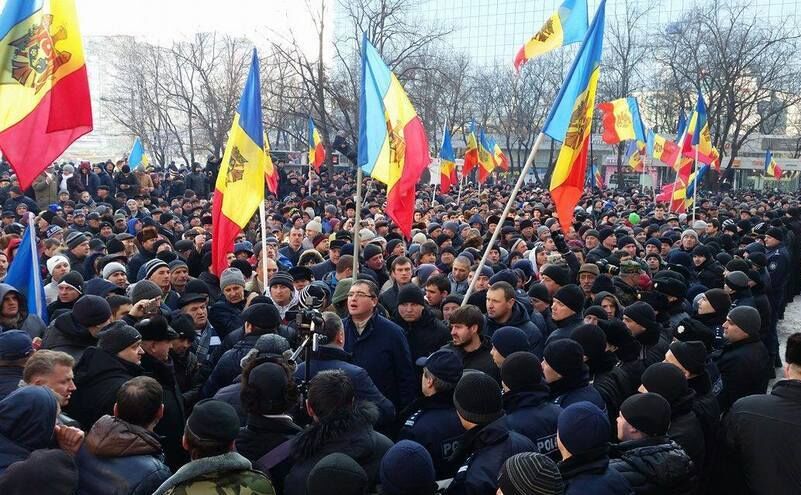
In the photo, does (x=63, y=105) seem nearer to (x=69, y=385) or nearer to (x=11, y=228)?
(x=69, y=385)

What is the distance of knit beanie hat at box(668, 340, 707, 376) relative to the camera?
4828 millimetres

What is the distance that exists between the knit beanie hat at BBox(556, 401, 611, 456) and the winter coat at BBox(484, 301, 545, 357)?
9.06ft

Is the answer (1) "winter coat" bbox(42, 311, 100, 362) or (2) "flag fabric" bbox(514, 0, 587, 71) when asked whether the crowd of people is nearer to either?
(1) "winter coat" bbox(42, 311, 100, 362)

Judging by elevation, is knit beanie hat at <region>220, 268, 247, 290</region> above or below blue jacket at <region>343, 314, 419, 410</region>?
above

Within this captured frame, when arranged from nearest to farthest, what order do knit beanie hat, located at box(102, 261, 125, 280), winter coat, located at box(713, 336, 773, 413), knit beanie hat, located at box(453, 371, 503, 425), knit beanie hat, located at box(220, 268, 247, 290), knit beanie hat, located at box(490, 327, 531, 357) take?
knit beanie hat, located at box(453, 371, 503, 425)
knit beanie hat, located at box(490, 327, 531, 357)
winter coat, located at box(713, 336, 773, 413)
knit beanie hat, located at box(220, 268, 247, 290)
knit beanie hat, located at box(102, 261, 125, 280)

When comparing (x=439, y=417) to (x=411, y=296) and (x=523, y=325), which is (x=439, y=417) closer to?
(x=411, y=296)

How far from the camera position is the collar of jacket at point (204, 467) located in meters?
3.09

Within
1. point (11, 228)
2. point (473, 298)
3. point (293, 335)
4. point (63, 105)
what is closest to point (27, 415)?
point (293, 335)

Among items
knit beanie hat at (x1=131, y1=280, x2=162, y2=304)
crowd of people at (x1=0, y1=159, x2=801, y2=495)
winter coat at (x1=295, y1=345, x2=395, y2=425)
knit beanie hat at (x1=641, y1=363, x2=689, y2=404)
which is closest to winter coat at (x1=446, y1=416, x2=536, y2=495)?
crowd of people at (x1=0, y1=159, x2=801, y2=495)

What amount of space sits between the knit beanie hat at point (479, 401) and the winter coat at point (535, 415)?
334mm

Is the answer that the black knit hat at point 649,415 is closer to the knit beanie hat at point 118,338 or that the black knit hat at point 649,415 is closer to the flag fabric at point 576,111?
the knit beanie hat at point 118,338

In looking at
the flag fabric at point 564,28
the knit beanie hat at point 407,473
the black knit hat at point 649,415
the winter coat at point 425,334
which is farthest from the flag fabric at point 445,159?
the knit beanie hat at point 407,473

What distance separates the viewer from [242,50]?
5191cm

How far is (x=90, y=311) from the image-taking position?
5.09 metres
